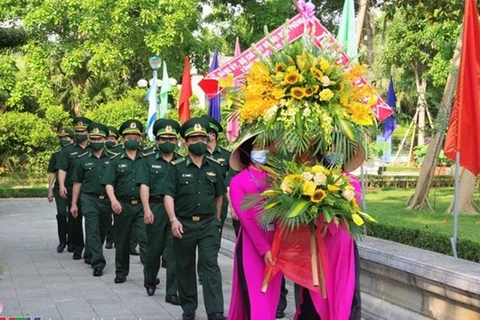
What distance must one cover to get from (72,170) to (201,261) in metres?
5.49

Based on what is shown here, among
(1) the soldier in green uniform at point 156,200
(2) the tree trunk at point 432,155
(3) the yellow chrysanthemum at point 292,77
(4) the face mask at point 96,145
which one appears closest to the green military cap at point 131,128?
(1) the soldier in green uniform at point 156,200

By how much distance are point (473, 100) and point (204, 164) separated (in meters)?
2.57

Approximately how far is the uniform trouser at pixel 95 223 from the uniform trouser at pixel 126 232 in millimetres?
701

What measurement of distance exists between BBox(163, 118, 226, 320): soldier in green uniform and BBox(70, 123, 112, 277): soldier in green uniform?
10.6 feet

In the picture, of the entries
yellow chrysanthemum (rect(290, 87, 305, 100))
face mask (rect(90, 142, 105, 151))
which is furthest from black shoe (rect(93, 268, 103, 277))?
yellow chrysanthemum (rect(290, 87, 305, 100))

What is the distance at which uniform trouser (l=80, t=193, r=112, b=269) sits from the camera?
10.9m

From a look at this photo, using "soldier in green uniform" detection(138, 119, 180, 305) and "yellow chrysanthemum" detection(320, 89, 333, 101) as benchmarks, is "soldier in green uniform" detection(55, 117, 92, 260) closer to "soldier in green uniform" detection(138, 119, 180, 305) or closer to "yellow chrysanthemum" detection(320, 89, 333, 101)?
"soldier in green uniform" detection(138, 119, 180, 305)

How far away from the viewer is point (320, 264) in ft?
17.8

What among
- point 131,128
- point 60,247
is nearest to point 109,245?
point 60,247

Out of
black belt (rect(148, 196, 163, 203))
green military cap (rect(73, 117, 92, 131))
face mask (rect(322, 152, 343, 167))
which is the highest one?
green military cap (rect(73, 117, 92, 131))

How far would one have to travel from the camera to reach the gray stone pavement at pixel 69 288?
8.21m

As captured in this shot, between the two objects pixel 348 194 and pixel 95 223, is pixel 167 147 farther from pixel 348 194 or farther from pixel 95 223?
pixel 348 194

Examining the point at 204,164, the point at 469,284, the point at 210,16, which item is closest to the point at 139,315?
the point at 204,164

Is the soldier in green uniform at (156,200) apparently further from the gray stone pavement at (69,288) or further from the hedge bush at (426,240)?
the hedge bush at (426,240)
